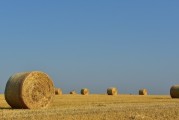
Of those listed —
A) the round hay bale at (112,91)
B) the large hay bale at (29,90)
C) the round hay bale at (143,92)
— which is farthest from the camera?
the round hay bale at (143,92)

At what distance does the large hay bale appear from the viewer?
714 inches

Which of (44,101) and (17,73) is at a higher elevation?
(17,73)

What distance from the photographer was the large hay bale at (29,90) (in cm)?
1812

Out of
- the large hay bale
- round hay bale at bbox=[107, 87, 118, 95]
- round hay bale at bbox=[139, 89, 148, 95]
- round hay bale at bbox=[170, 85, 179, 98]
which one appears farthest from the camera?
round hay bale at bbox=[139, 89, 148, 95]

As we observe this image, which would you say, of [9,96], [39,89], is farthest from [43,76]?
[9,96]

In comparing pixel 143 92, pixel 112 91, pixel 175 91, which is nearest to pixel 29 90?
Answer: pixel 175 91

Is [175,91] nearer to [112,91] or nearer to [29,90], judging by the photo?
[112,91]

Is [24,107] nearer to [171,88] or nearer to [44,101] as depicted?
[44,101]

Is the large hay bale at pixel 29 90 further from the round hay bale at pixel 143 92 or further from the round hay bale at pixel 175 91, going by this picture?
the round hay bale at pixel 143 92

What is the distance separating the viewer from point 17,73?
761 inches

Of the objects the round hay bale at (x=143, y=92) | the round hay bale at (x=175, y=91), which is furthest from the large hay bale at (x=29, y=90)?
the round hay bale at (x=143, y=92)

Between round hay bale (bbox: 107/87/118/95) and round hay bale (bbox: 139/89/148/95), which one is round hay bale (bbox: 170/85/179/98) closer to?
round hay bale (bbox: 107/87/118/95)

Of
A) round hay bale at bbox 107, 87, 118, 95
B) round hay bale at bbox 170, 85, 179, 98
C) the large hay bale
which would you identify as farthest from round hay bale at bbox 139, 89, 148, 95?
the large hay bale

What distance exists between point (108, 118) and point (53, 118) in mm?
1626
